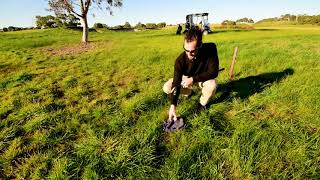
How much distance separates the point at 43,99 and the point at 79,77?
8.00 feet

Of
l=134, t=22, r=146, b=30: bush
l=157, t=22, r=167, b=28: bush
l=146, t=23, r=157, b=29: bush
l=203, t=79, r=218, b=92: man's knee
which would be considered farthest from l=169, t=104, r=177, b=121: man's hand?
l=157, t=22, r=167, b=28: bush

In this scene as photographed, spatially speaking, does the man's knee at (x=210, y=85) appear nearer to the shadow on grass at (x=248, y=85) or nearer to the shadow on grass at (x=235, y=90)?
the shadow on grass at (x=235, y=90)

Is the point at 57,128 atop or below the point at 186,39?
below

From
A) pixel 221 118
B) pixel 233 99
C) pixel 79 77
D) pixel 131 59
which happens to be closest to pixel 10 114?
pixel 79 77

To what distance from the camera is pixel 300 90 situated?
6.06 metres

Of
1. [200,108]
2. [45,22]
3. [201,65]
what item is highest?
[45,22]

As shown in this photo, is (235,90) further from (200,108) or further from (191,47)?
(191,47)

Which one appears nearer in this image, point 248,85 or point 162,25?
point 248,85

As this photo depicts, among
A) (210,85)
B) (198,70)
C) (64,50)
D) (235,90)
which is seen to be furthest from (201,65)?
(64,50)

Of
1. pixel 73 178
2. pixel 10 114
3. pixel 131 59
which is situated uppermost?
pixel 131 59

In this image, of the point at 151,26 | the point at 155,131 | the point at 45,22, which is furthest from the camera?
the point at 151,26

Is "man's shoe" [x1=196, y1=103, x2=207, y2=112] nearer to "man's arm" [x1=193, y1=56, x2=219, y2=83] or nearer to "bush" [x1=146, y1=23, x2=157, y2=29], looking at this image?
"man's arm" [x1=193, y1=56, x2=219, y2=83]

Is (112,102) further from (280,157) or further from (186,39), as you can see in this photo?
(280,157)

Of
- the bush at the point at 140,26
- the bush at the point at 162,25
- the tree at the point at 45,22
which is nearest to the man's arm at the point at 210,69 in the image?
the tree at the point at 45,22
